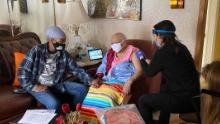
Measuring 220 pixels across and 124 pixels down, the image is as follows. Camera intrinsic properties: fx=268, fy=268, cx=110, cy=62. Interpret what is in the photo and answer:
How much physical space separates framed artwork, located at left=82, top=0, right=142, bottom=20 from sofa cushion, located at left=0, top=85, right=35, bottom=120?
4.96ft

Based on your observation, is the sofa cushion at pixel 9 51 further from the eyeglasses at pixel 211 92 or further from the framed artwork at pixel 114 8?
the eyeglasses at pixel 211 92

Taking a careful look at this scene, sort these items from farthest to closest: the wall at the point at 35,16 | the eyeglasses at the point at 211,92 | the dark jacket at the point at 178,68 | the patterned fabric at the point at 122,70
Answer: the wall at the point at 35,16 < the patterned fabric at the point at 122,70 < the dark jacket at the point at 178,68 < the eyeglasses at the point at 211,92

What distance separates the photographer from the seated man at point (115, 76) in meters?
2.49

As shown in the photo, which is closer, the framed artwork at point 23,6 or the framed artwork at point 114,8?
the framed artwork at point 114,8

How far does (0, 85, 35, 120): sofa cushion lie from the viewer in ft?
7.75

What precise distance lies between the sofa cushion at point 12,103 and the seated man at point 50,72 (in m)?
0.09

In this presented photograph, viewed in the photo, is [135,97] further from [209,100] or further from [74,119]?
[209,100]

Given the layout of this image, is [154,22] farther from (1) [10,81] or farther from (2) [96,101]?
(1) [10,81]

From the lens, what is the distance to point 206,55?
3.30 m

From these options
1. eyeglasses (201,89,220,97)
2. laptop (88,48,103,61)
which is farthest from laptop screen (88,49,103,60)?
eyeglasses (201,89,220,97)

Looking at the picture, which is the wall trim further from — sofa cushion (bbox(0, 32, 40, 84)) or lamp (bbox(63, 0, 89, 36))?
sofa cushion (bbox(0, 32, 40, 84))

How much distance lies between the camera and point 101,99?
247cm

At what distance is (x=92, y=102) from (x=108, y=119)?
830mm

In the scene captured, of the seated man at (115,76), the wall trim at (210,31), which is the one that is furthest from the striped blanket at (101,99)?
the wall trim at (210,31)
